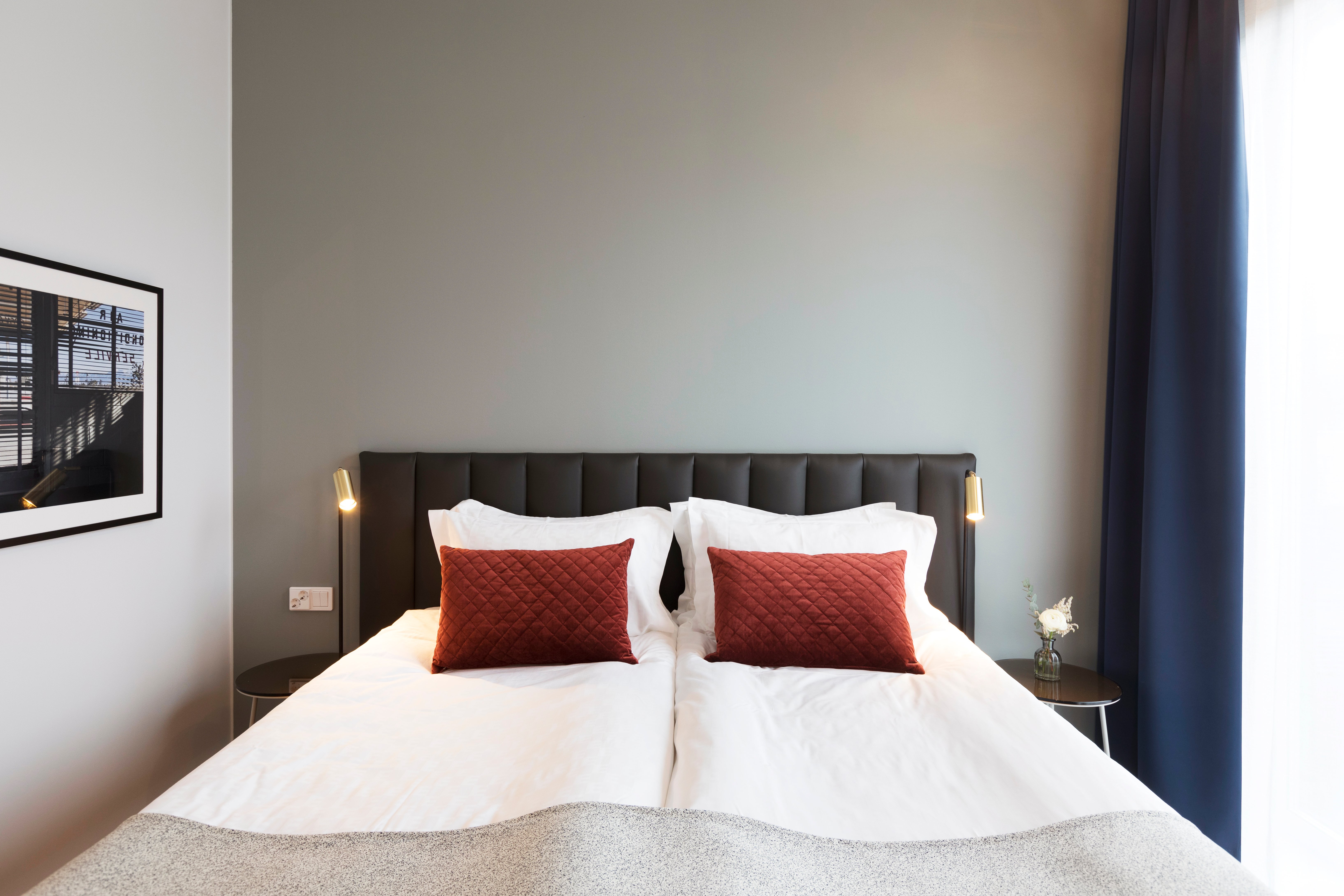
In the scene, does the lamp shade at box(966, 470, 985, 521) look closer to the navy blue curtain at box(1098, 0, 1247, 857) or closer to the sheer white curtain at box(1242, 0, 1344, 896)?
the navy blue curtain at box(1098, 0, 1247, 857)

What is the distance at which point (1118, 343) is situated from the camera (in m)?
2.42

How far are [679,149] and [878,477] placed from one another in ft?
4.50

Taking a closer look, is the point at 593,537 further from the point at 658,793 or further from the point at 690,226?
the point at 690,226

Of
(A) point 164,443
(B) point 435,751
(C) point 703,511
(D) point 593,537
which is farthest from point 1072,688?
(A) point 164,443

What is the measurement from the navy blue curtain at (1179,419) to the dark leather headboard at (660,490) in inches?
21.1

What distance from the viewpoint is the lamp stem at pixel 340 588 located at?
8.14ft

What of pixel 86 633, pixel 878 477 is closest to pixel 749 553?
pixel 878 477

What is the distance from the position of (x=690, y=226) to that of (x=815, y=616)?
4.69ft

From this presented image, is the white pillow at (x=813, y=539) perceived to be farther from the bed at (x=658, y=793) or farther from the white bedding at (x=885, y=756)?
the white bedding at (x=885, y=756)

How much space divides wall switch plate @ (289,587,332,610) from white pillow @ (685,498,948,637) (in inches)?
53.2

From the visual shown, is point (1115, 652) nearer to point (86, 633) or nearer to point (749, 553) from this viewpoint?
point (749, 553)

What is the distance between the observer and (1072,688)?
224 cm

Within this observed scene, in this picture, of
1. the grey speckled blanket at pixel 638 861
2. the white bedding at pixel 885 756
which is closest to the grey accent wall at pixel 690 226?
the white bedding at pixel 885 756

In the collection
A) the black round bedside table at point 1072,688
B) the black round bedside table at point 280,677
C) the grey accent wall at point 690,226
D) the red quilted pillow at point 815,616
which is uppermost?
the grey accent wall at point 690,226
